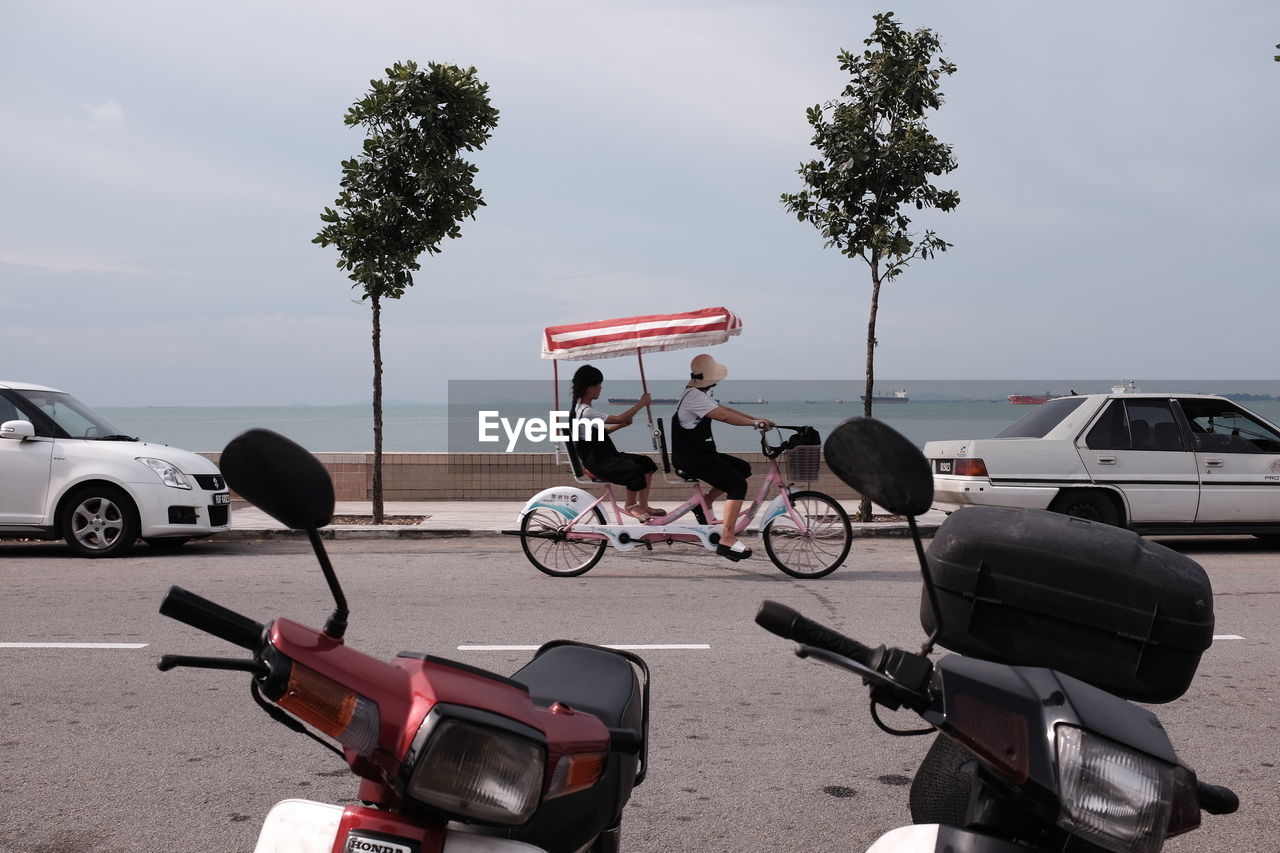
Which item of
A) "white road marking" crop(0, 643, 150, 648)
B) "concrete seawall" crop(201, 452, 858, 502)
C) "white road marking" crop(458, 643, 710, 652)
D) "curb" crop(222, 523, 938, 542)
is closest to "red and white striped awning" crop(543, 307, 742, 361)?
"curb" crop(222, 523, 938, 542)

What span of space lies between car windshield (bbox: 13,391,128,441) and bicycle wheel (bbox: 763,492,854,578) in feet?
23.3

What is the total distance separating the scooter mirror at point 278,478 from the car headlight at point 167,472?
418 inches

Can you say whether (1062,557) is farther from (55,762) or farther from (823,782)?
(55,762)

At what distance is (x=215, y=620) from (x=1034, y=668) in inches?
56.2

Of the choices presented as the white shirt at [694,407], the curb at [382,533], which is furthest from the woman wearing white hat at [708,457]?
the curb at [382,533]

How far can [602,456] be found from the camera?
1019 centimetres

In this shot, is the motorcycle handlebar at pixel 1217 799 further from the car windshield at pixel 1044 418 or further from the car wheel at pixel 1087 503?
the car windshield at pixel 1044 418

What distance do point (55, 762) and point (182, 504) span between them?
7.39 metres

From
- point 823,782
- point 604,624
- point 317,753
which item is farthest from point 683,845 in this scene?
point 604,624

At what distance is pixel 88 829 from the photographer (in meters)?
3.97

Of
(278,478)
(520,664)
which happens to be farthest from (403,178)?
(278,478)

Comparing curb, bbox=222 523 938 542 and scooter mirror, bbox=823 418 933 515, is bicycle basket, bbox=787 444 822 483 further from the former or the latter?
scooter mirror, bbox=823 418 933 515

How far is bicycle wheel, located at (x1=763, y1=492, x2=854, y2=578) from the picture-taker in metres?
10.1

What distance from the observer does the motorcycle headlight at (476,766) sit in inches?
66.7
